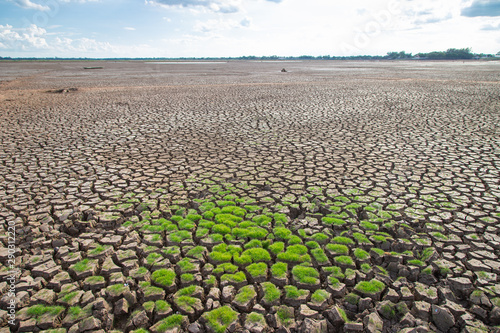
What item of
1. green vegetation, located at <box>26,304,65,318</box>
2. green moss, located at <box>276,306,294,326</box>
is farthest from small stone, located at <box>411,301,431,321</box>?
green vegetation, located at <box>26,304,65,318</box>

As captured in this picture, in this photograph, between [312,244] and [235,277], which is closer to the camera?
[235,277]

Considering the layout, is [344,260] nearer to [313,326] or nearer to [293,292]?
[293,292]

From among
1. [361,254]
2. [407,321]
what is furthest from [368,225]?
[407,321]

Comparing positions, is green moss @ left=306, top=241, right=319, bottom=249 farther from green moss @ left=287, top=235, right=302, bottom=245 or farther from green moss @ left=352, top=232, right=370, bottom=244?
green moss @ left=352, top=232, right=370, bottom=244

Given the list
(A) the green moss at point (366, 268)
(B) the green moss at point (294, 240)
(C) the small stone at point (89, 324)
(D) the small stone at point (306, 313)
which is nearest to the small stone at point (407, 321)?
(A) the green moss at point (366, 268)

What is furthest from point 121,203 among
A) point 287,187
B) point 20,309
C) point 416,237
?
point 416,237

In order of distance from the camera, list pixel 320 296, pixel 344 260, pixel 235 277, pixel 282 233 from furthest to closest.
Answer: pixel 282 233, pixel 344 260, pixel 235 277, pixel 320 296
